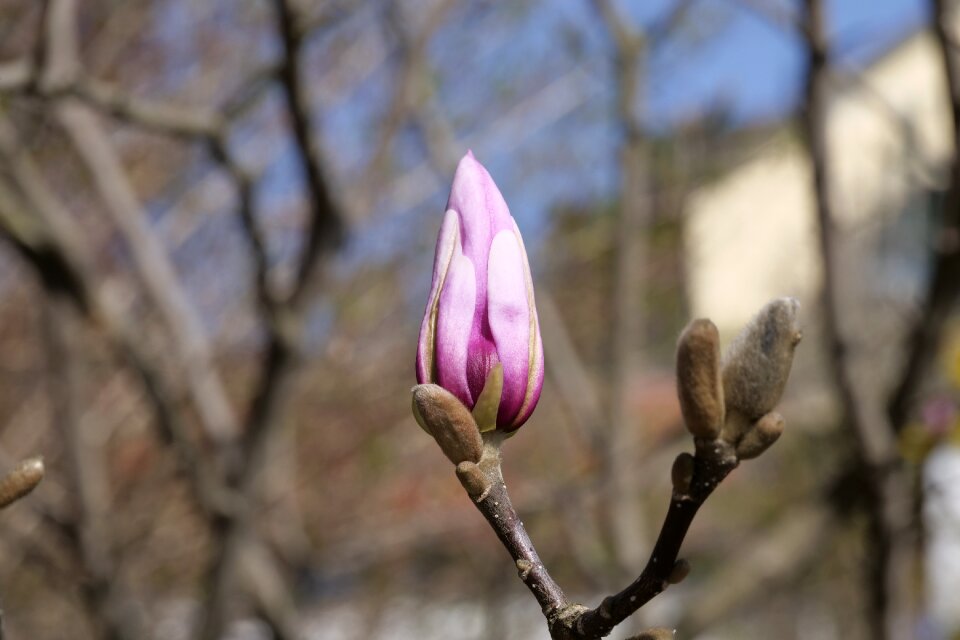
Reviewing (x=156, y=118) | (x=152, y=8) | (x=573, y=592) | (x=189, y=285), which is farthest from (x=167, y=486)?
(x=156, y=118)

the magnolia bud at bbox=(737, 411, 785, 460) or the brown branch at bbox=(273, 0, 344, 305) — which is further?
the brown branch at bbox=(273, 0, 344, 305)

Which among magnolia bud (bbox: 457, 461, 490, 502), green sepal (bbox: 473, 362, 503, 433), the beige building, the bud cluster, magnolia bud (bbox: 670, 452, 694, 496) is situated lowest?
magnolia bud (bbox: 670, 452, 694, 496)

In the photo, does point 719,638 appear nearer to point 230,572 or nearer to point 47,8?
point 230,572

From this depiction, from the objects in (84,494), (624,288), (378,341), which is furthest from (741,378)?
(378,341)

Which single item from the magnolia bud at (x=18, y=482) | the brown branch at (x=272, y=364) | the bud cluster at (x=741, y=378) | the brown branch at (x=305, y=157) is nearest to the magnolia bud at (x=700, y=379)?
the bud cluster at (x=741, y=378)

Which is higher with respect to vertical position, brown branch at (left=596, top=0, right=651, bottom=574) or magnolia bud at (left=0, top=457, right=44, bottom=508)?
brown branch at (left=596, top=0, right=651, bottom=574)

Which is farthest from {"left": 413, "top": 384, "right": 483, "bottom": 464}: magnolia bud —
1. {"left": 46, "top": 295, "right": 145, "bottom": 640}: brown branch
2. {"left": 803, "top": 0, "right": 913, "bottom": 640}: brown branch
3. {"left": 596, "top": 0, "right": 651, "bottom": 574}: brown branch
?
{"left": 596, "top": 0, "right": 651, "bottom": 574}: brown branch

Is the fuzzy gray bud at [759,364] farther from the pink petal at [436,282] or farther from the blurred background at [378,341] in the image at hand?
the blurred background at [378,341]

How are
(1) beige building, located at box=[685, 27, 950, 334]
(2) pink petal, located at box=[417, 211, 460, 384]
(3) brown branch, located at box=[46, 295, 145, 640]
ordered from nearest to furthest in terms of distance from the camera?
(2) pink petal, located at box=[417, 211, 460, 384] < (3) brown branch, located at box=[46, 295, 145, 640] < (1) beige building, located at box=[685, 27, 950, 334]

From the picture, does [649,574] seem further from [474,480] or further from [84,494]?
[84,494]

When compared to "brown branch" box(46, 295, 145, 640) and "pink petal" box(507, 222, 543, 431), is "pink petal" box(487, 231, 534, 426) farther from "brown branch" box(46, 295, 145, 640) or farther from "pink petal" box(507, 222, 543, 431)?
"brown branch" box(46, 295, 145, 640)
